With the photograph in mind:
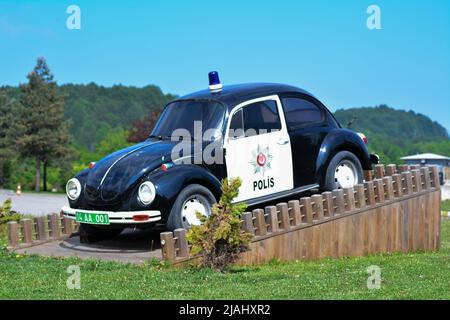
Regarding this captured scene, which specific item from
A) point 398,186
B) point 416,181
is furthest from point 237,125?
point 416,181

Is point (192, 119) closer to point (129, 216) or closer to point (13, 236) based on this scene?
point (129, 216)

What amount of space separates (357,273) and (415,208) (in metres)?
→ 5.96

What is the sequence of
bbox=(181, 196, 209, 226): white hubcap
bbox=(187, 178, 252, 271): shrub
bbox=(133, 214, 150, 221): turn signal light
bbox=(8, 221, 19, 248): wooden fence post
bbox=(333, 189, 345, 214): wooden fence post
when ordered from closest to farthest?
bbox=(187, 178, 252, 271): shrub → bbox=(133, 214, 150, 221): turn signal light → bbox=(181, 196, 209, 226): white hubcap → bbox=(8, 221, 19, 248): wooden fence post → bbox=(333, 189, 345, 214): wooden fence post

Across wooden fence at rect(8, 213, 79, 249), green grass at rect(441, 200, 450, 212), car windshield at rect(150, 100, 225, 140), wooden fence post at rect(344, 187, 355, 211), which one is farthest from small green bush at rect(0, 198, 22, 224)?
green grass at rect(441, 200, 450, 212)

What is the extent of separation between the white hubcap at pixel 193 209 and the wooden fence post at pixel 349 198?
3.25 metres

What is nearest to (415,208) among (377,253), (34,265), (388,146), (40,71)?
(377,253)

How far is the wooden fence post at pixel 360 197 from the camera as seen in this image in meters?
14.3

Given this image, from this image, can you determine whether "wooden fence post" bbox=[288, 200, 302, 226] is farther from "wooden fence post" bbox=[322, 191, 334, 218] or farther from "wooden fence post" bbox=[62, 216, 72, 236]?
"wooden fence post" bbox=[62, 216, 72, 236]

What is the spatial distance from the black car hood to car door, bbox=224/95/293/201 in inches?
41.6

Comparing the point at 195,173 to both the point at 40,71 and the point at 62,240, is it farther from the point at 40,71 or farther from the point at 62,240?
the point at 40,71

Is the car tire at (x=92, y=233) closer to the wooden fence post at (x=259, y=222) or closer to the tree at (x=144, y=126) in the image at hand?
the wooden fence post at (x=259, y=222)

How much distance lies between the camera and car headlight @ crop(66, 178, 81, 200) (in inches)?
489

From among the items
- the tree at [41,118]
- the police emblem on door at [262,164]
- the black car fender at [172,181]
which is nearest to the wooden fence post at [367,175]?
the police emblem on door at [262,164]

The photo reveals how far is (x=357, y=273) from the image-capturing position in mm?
10594
